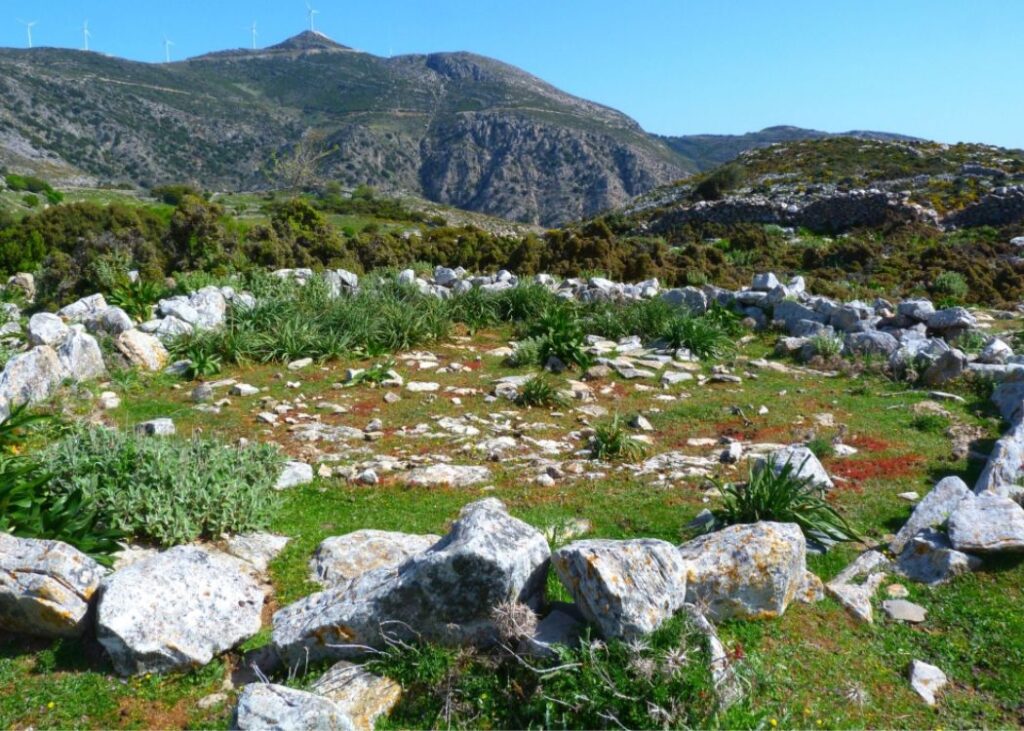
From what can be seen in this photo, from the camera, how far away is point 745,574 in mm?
4891

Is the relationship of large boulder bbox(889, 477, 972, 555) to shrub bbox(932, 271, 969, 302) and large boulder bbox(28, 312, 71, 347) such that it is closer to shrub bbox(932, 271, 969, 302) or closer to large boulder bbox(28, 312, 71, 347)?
large boulder bbox(28, 312, 71, 347)

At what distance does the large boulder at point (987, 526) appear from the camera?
567 cm

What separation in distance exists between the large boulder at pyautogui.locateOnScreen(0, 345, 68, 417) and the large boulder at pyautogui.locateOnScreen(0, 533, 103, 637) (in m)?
5.08

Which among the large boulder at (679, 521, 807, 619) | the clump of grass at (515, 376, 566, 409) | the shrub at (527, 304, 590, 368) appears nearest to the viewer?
the large boulder at (679, 521, 807, 619)

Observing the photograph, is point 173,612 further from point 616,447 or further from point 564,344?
point 564,344

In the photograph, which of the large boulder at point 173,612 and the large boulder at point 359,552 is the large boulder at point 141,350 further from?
the large boulder at point 173,612

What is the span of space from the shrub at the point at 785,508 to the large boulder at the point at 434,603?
8.54ft

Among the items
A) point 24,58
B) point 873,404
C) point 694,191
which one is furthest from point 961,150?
point 24,58

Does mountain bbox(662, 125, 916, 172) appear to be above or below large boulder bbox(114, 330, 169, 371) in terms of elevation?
above

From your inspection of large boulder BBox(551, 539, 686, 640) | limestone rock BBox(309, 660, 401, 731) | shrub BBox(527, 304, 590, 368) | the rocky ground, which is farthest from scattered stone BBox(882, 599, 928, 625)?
shrub BBox(527, 304, 590, 368)

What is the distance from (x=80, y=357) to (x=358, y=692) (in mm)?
8750

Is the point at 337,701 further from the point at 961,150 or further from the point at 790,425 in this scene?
the point at 961,150

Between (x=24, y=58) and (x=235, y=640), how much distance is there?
488ft

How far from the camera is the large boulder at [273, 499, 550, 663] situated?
445 cm
